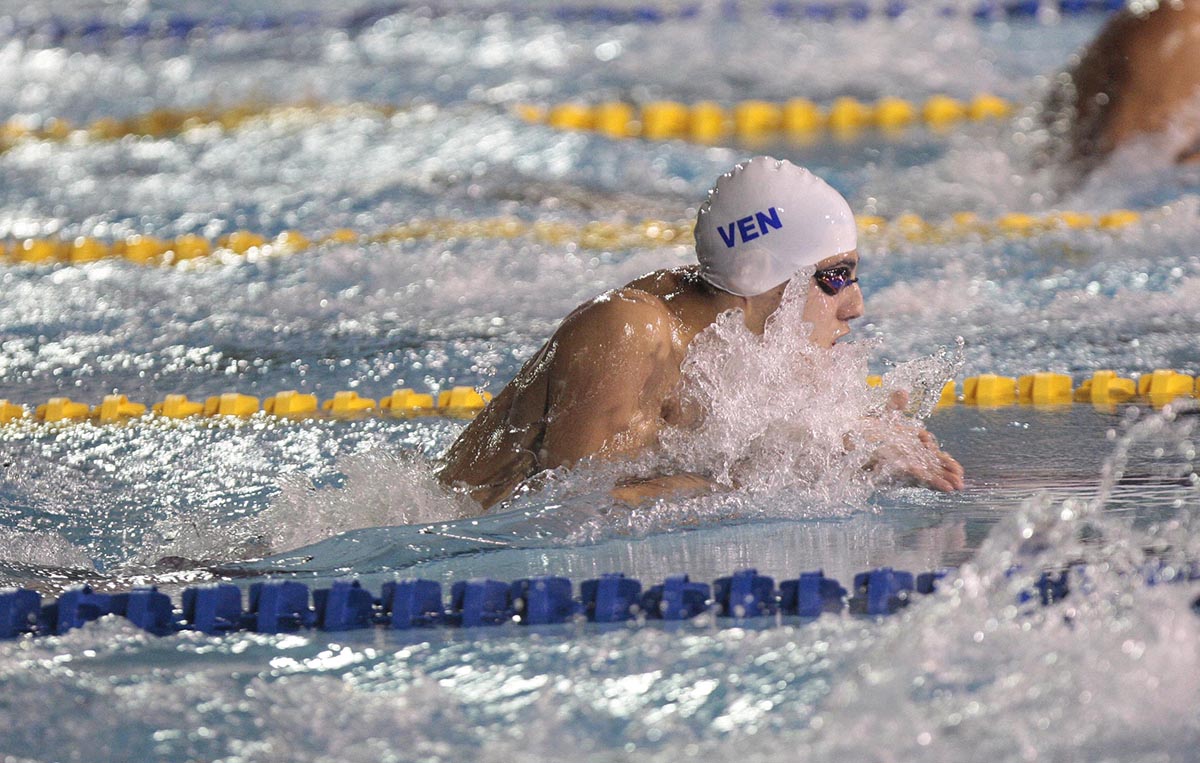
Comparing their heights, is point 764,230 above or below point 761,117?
below

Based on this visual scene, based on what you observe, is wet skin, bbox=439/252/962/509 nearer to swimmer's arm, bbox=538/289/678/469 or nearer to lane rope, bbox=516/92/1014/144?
swimmer's arm, bbox=538/289/678/469

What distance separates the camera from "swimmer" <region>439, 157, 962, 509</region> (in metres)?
2.59

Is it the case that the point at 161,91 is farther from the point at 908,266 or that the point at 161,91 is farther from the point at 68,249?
the point at 908,266

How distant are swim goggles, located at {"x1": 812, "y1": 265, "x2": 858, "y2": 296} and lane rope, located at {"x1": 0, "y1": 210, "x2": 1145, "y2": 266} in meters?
2.26

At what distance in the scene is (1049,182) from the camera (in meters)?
5.59

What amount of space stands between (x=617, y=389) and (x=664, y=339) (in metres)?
0.14

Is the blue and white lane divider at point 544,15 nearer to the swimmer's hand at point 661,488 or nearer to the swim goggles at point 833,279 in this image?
the swim goggles at point 833,279

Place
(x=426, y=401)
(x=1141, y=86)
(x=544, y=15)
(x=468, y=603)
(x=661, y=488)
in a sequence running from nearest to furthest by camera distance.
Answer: (x=468, y=603), (x=661, y=488), (x=426, y=401), (x=1141, y=86), (x=544, y=15)

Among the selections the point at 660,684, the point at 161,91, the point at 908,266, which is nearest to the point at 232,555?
the point at 660,684

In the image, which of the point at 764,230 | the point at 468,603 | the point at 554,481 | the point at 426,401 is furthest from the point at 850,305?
the point at 426,401

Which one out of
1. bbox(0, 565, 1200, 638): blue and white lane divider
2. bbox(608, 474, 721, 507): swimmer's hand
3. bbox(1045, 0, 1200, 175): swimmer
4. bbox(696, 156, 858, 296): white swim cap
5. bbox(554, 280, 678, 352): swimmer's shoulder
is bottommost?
bbox(0, 565, 1200, 638): blue and white lane divider

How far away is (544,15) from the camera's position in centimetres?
868

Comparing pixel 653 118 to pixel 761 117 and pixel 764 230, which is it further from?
pixel 764 230

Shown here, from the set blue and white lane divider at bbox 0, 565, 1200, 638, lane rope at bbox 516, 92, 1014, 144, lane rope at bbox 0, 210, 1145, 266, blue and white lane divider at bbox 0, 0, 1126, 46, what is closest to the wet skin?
blue and white lane divider at bbox 0, 565, 1200, 638
